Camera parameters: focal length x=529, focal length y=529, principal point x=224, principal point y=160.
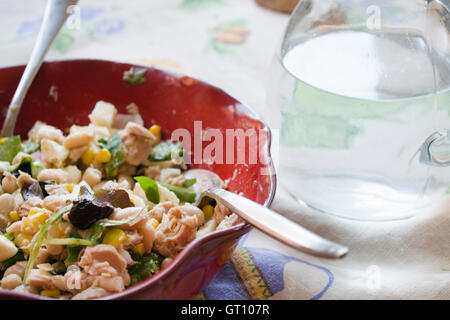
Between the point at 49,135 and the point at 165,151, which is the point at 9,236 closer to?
the point at 49,135

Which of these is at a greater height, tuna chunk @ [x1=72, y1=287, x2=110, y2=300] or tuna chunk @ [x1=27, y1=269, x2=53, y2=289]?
tuna chunk @ [x1=72, y1=287, x2=110, y2=300]

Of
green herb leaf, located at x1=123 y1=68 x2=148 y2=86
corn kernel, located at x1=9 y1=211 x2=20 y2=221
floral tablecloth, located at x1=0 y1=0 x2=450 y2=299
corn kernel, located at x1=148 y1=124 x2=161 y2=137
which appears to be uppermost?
green herb leaf, located at x1=123 y1=68 x2=148 y2=86

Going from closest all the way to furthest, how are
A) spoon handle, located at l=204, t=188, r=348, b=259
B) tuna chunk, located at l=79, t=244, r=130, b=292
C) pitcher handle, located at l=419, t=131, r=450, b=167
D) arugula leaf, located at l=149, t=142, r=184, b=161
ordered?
A: spoon handle, located at l=204, t=188, r=348, b=259 → tuna chunk, located at l=79, t=244, r=130, b=292 → pitcher handle, located at l=419, t=131, r=450, b=167 → arugula leaf, located at l=149, t=142, r=184, b=161

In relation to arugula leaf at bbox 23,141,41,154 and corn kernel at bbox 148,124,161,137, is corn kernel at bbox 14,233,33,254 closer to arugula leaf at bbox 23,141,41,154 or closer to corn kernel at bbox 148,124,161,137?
arugula leaf at bbox 23,141,41,154

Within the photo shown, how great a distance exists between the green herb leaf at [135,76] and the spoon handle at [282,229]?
2.29ft

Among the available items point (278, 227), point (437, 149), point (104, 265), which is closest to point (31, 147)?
point (104, 265)

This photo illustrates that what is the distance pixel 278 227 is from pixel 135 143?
0.68m

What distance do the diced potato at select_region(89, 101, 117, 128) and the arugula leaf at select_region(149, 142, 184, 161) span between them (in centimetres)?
18

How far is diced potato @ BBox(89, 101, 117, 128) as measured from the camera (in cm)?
171

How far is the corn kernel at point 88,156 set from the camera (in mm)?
1553

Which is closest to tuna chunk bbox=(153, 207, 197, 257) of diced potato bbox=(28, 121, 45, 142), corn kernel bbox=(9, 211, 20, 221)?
corn kernel bbox=(9, 211, 20, 221)

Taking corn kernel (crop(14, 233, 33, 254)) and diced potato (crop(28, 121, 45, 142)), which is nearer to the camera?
corn kernel (crop(14, 233, 33, 254))
